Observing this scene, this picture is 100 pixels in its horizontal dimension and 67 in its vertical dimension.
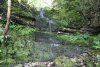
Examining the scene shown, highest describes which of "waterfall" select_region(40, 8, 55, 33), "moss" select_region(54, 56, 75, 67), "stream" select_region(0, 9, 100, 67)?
"waterfall" select_region(40, 8, 55, 33)

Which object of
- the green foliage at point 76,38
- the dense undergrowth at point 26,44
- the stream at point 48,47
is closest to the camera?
the dense undergrowth at point 26,44

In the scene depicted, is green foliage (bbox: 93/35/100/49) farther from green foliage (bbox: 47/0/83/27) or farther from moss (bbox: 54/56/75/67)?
moss (bbox: 54/56/75/67)

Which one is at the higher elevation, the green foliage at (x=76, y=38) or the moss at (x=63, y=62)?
the green foliage at (x=76, y=38)

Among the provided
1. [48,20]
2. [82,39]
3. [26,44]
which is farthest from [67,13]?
[26,44]

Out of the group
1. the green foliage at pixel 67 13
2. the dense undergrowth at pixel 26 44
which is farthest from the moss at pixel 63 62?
the green foliage at pixel 67 13

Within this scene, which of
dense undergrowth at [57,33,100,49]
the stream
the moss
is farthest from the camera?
dense undergrowth at [57,33,100,49]

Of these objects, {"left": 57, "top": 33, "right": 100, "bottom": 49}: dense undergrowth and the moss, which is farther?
{"left": 57, "top": 33, "right": 100, "bottom": 49}: dense undergrowth

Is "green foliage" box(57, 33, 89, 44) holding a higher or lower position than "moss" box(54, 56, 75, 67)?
higher

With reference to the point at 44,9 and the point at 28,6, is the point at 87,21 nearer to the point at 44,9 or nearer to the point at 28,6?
the point at 44,9

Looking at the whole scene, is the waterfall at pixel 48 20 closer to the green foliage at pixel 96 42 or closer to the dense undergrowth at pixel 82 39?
the dense undergrowth at pixel 82 39

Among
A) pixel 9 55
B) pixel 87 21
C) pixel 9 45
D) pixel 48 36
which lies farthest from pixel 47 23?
pixel 9 55

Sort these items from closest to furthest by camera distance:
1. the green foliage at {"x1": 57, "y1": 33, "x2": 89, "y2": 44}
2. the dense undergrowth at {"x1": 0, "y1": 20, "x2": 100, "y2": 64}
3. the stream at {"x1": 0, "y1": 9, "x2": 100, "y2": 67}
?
the dense undergrowth at {"x1": 0, "y1": 20, "x2": 100, "y2": 64} < the stream at {"x1": 0, "y1": 9, "x2": 100, "y2": 67} < the green foliage at {"x1": 57, "y1": 33, "x2": 89, "y2": 44}

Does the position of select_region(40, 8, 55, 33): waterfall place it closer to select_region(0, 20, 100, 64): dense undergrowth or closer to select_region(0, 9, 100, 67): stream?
select_region(0, 9, 100, 67): stream

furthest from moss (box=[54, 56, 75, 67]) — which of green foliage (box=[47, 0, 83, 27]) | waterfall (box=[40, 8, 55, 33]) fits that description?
waterfall (box=[40, 8, 55, 33])
